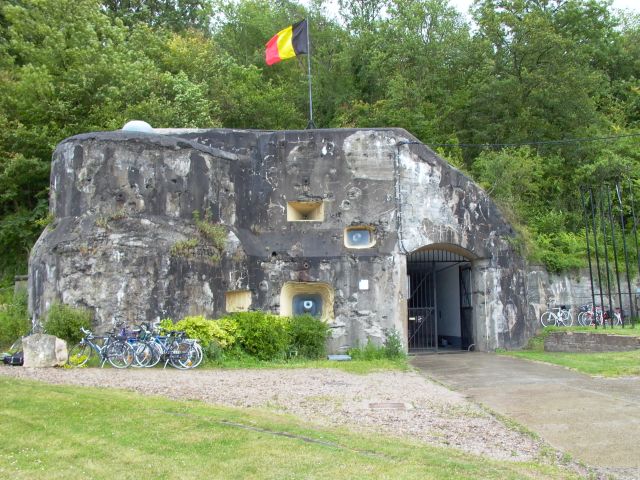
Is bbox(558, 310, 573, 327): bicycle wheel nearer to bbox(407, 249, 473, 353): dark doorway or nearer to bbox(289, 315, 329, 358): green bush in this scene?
bbox(407, 249, 473, 353): dark doorway

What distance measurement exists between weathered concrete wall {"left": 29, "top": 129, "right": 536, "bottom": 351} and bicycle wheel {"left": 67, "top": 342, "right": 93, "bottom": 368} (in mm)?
715

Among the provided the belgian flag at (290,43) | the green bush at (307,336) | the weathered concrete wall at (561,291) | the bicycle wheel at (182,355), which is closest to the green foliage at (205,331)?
the bicycle wheel at (182,355)

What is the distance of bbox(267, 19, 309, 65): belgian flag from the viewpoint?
18297mm

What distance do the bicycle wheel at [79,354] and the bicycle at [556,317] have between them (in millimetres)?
13048

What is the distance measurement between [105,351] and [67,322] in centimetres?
110

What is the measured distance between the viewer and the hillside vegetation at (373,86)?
2123 centimetres

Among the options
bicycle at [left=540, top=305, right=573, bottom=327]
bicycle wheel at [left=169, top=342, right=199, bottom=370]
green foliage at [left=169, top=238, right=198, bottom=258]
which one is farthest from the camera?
bicycle at [left=540, top=305, right=573, bottom=327]

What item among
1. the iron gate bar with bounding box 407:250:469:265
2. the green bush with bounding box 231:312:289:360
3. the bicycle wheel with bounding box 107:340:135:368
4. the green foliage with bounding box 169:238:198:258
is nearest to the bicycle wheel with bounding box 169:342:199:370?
the bicycle wheel with bounding box 107:340:135:368

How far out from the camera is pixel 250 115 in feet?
89.9

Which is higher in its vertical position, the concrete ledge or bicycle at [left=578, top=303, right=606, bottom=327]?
bicycle at [left=578, top=303, right=606, bottom=327]

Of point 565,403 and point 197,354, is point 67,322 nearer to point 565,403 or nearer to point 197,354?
point 197,354

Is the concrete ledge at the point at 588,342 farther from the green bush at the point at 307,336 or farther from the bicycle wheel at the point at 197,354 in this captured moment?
the bicycle wheel at the point at 197,354

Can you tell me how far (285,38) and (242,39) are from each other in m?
17.8

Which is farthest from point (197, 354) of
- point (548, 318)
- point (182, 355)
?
point (548, 318)
